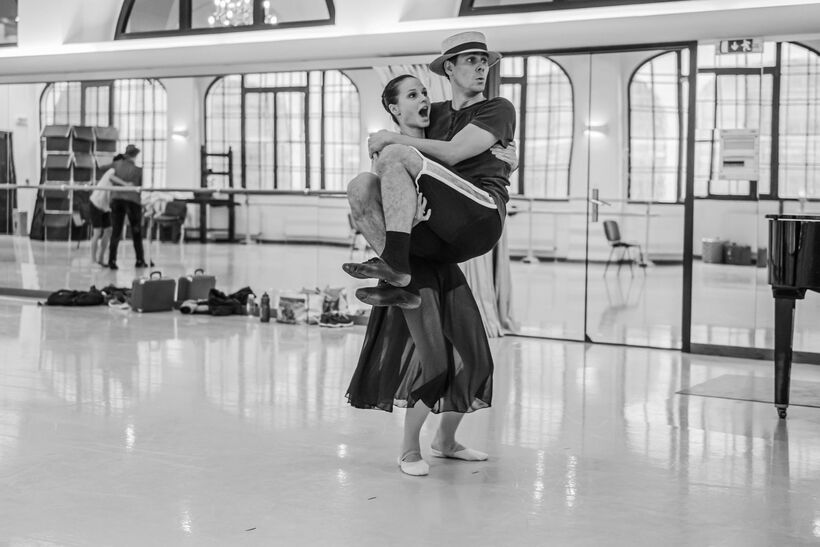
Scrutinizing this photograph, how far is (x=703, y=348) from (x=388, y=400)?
4194 millimetres

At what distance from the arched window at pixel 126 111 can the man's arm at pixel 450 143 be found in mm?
6630

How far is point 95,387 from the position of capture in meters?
5.57

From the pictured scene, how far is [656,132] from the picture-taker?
7840mm

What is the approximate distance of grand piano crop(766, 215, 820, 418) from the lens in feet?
15.6

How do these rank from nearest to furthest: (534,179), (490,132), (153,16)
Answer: (490,132)
(534,179)
(153,16)

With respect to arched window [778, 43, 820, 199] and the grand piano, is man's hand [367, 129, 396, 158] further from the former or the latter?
arched window [778, 43, 820, 199]

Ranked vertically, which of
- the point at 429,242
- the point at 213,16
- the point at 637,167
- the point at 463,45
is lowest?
the point at 429,242

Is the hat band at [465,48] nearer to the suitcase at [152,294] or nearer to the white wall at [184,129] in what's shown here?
the suitcase at [152,294]

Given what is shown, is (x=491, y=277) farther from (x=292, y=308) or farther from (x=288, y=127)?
(x=288, y=127)


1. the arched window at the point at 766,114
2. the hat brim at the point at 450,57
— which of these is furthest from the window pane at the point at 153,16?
the hat brim at the point at 450,57

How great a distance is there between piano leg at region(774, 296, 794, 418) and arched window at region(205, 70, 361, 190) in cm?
456

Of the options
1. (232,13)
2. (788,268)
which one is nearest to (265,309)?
(232,13)

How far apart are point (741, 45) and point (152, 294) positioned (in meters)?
5.27

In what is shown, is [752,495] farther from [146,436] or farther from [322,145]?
[322,145]
